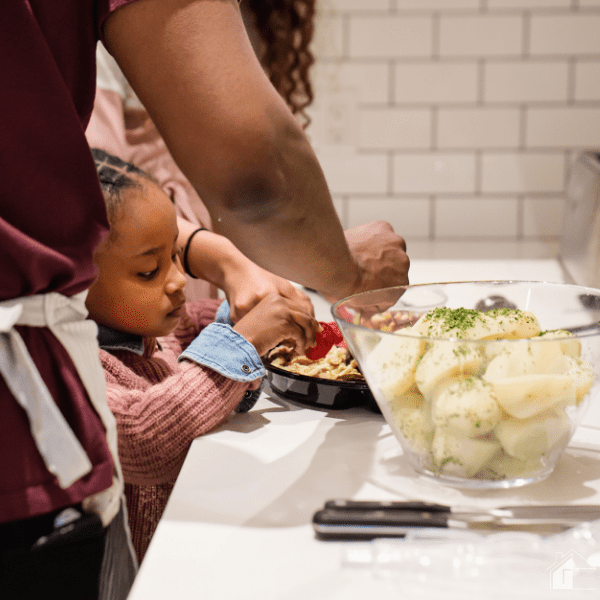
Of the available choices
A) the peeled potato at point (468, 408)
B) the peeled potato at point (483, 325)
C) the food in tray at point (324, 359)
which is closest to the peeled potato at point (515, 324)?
the peeled potato at point (483, 325)

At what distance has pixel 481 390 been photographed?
1.77 feet

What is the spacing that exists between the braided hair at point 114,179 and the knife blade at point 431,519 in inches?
18.8

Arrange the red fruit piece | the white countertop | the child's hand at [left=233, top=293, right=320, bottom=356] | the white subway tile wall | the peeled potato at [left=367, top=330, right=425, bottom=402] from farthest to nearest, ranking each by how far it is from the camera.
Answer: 1. the white subway tile wall
2. the red fruit piece
3. the child's hand at [left=233, top=293, right=320, bottom=356]
4. the peeled potato at [left=367, top=330, right=425, bottom=402]
5. the white countertop

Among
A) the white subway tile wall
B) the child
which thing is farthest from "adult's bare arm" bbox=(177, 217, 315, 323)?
the white subway tile wall

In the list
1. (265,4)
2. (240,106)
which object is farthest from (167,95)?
(265,4)

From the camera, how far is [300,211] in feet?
1.97

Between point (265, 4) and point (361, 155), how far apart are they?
0.47 m

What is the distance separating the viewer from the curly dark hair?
5.78 ft

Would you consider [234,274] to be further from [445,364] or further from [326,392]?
[445,364]

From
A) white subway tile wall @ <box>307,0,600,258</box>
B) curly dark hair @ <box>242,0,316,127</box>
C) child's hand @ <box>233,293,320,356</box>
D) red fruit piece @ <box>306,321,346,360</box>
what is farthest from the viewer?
white subway tile wall @ <box>307,0,600,258</box>

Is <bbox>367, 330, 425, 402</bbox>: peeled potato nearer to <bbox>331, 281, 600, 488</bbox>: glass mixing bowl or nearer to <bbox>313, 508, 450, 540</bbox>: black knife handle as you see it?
<bbox>331, 281, 600, 488</bbox>: glass mixing bowl

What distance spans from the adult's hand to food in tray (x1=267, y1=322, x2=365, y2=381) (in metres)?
0.11

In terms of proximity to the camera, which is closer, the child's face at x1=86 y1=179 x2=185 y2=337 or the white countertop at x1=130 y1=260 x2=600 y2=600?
the white countertop at x1=130 y1=260 x2=600 y2=600

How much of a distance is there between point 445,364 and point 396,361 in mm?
45
